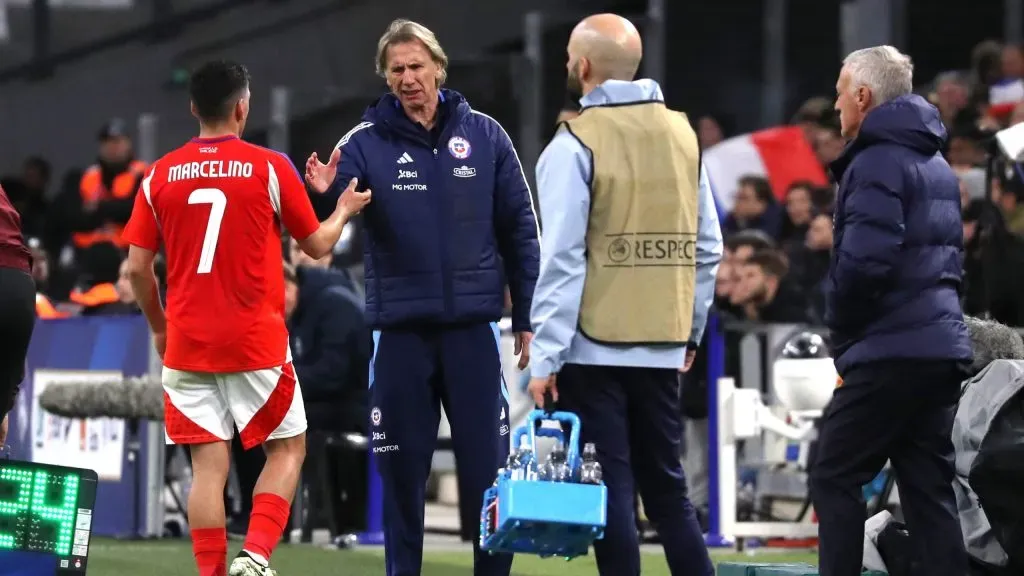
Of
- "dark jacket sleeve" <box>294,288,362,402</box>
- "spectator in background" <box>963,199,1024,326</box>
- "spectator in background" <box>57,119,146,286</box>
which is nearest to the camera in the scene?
"dark jacket sleeve" <box>294,288,362,402</box>

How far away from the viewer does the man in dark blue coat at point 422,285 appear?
287 inches

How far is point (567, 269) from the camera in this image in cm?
697

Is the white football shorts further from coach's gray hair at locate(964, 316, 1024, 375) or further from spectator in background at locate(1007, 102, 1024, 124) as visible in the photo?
spectator in background at locate(1007, 102, 1024, 124)

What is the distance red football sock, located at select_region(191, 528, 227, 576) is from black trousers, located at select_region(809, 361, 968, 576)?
206 centimetres

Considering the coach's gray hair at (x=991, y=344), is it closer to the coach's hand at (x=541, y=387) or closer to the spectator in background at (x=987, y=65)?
the coach's hand at (x=541, y=387)

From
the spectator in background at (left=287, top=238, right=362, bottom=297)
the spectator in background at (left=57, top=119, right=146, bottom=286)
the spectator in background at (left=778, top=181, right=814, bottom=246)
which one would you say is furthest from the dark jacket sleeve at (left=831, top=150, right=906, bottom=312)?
the spectator in background at (left=57, top=119, right=146, bottom=286)

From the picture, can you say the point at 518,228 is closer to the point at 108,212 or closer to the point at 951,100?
the point at 951,100

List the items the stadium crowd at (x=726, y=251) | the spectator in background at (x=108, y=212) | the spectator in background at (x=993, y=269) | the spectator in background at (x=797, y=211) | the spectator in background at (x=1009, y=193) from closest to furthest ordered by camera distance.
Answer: the stadium crowd at (x=726, y=251) → the spectator in background at (x=993, y=269) → the spectator in background at (x=1009, y=193) → the spectator in background at (x=797, y=211) → the spectator in background at (x=108, y=212)

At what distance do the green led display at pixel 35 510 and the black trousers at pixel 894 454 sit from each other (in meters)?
2.69

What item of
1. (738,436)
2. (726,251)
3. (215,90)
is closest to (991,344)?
(215,90)

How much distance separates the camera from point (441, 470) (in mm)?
14055

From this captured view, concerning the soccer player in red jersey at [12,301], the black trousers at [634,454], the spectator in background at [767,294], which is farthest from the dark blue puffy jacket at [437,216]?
the spectator in background at [767,294]

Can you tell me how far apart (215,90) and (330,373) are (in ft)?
14.1

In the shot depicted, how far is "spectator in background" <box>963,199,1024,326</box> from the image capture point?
11750 millimetres
